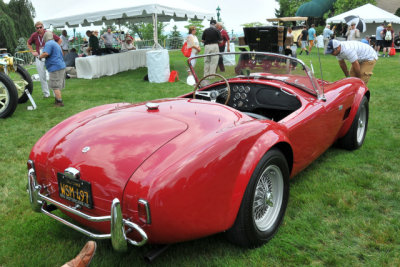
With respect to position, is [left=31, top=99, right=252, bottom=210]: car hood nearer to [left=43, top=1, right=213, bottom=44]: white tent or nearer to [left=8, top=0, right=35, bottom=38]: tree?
[left=43, top=1, right=213, bottom=44]: white tent

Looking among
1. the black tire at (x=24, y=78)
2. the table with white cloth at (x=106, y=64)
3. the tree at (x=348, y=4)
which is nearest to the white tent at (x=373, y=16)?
the tree at (x=348, y=4)

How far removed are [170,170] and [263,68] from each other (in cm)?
204

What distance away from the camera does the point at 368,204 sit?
2.89 metres

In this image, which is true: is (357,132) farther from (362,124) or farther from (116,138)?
(116,138)

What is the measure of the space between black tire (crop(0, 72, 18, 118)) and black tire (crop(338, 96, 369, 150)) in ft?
17.9

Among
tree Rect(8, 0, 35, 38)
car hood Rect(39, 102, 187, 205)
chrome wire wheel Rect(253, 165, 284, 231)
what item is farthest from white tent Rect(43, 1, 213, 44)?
tree Rect(8, 0, 35, 38)

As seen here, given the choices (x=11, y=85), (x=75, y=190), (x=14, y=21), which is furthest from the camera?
(x=14, y=21)

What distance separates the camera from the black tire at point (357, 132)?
3901 mm

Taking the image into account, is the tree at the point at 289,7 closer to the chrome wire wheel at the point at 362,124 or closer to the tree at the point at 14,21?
the tree at the point at 14,21

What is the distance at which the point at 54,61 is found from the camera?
6.76m

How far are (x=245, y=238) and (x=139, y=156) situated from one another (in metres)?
0.88

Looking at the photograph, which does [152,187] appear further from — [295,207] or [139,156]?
[295,207]

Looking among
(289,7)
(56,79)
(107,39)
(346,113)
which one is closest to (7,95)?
(56,79)

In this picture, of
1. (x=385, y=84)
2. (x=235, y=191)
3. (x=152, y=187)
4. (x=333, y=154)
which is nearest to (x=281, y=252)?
(x=235, y=191)
